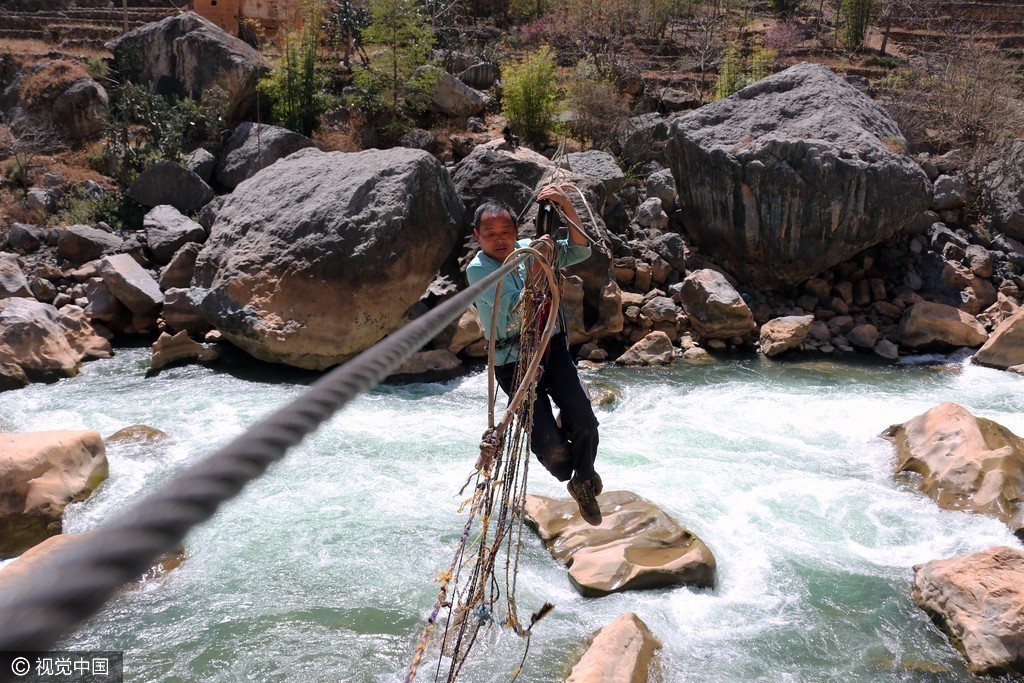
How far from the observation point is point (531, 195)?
383 inches

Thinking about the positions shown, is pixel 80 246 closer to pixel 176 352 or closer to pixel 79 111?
pixel 176 352

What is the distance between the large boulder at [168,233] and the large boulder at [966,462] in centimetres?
876

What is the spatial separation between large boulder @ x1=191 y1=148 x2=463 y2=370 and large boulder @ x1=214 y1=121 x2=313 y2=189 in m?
3.52

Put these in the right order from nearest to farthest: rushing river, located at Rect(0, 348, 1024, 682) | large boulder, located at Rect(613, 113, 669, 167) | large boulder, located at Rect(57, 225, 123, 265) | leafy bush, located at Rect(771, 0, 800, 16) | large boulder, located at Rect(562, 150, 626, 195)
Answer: rushing river, located at Rect(0, 348, 1024, 682), large boulder, located at Rect(57, 225, 123, 265), large boulder, located at Rect(562, 150, 626, 195), large boulder, located at Rect(613, 113, 669, 167), leafy bush, located at Rect(771, 0, 800, 16)

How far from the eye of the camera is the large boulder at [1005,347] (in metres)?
9.07

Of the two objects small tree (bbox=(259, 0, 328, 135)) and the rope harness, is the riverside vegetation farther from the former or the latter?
the rope harness

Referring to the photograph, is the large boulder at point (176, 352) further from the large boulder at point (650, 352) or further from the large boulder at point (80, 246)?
the large boulder at point (650, 352)

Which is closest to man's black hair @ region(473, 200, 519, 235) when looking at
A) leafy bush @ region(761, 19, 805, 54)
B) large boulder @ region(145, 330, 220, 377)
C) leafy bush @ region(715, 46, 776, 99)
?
large boulder @ region(145, 330, 220, 377)

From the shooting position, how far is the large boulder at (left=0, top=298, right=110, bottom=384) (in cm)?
804

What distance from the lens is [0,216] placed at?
1130cm

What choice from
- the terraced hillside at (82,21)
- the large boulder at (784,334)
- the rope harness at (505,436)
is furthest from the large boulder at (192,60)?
the rope harness at (505,436)

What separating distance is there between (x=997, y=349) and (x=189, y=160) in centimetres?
1165

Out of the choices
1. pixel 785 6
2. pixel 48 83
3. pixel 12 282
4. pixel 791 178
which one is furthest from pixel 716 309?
pixel 785 6

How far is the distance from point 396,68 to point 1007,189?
1042cm
